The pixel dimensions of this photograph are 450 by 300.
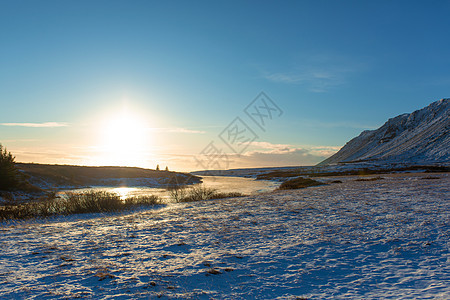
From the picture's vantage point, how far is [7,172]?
102 ft

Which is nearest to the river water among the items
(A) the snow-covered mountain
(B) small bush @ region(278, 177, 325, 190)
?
(B) small bush @ region(278, 177, 325, 190)

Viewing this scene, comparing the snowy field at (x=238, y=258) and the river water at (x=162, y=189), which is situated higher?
the snowy field at (x=238, y=258)

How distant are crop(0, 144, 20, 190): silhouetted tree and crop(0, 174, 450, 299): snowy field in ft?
69.8

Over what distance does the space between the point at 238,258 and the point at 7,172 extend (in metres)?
33.8

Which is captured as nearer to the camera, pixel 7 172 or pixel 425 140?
pixel 7 172

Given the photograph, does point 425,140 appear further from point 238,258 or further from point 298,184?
point 238,258

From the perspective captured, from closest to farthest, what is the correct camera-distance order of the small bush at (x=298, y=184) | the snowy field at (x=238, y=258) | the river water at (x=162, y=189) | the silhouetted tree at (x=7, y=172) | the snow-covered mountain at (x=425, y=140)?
the snowy field at (x=238, y=258) < the silhouetted tree at (x=7, y=172) < the small bush at (x=298, y=184) < the river water at (x=162, y=189) < the snow-covered mountain at (x=425, y=140)

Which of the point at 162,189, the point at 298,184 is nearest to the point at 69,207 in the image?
the point at 298,184

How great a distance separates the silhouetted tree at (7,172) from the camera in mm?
30688

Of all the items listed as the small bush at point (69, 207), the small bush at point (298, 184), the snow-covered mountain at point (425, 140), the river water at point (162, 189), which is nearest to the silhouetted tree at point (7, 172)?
the river water at point (162, 189)

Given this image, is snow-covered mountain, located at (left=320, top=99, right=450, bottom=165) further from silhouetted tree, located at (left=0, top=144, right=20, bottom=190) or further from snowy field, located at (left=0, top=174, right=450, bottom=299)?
silhouetted tree, located at (left=0, top=144, right=20, bottom=190)

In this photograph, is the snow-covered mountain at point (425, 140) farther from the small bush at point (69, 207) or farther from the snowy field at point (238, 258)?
the small bush at point (69, 207)

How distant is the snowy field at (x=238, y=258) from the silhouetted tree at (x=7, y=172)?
69.8ft

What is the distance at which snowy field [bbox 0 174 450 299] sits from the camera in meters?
6.30
